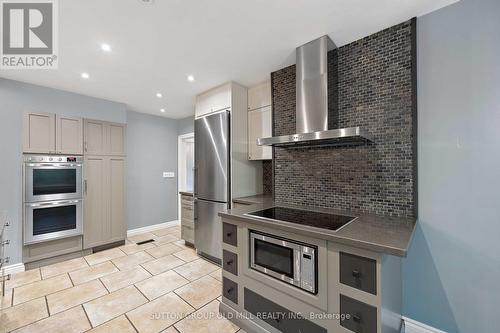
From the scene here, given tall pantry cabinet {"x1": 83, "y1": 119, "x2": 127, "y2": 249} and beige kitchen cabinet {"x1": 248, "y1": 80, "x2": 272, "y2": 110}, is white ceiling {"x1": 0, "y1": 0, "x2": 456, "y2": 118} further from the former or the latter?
tall pantry cabinet {"x1": 83, "y1": 119, "x2": 127, "y2": 249}

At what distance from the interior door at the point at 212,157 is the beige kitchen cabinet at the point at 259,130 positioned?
396 mm

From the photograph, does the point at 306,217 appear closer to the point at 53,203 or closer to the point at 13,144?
the point at 53,203

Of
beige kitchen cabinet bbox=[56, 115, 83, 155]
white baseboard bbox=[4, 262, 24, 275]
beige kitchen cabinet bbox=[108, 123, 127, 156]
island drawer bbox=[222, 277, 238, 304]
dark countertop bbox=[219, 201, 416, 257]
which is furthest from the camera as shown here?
beige kitchen cabinet bbox=[108, 123, 127, 156]

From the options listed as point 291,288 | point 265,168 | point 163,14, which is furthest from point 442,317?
point 163,14

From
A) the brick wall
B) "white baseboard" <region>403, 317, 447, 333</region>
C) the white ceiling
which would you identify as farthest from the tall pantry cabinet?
"white baseboard" <region>403, 317, 447, 333</region>

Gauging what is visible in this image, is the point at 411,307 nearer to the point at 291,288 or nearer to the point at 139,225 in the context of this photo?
the point at 291,288

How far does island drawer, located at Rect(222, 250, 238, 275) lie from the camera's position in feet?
6.24

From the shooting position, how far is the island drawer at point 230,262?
1903mm

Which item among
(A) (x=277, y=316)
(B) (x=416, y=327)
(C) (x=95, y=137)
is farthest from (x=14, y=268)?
(B) (x=416, y=327)

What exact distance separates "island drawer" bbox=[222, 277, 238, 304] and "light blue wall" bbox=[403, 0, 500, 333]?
146cm

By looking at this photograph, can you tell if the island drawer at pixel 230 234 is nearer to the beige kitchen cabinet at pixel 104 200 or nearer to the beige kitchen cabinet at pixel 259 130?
the beige kitchen cabinet at pixel 259 130

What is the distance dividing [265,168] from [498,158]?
241cm

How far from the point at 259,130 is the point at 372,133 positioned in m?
1.49

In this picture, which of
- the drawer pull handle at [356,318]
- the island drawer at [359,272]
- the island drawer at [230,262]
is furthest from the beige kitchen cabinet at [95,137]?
the drawer pull handle at [356,318]
